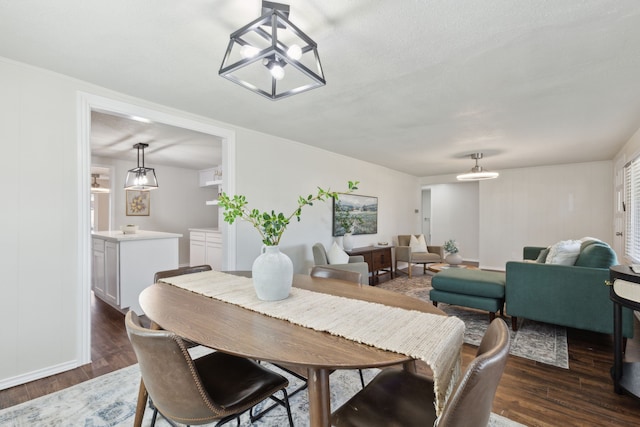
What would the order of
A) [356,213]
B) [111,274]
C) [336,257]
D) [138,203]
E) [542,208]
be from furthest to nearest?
[542,208] < [138,203] < [356,213] < [336,257] < [111,274]

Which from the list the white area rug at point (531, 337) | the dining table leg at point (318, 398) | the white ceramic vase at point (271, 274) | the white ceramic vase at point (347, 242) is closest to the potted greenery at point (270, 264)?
the white ceramic vase at point (271, 274)

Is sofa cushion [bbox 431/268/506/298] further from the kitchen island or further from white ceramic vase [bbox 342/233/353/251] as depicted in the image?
the kitchen island

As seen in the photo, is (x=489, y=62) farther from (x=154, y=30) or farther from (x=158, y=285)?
(x=158, y=285)

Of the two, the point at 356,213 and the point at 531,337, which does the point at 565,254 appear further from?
the point at 356,213

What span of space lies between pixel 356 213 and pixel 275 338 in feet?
14.7

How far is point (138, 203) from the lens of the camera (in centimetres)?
582

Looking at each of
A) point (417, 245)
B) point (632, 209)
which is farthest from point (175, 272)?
point (632, 209)

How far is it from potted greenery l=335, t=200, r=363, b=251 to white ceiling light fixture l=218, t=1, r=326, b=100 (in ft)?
10.0

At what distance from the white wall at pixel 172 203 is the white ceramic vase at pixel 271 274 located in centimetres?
507

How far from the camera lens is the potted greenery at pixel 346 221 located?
16.3 ft

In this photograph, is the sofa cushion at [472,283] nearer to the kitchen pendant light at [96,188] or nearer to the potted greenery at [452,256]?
the potted greenery at [452,256]

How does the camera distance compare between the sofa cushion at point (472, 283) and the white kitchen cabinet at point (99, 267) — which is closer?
the sofa cushion at point (472, 283)

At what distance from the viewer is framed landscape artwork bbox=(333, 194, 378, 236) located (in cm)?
507

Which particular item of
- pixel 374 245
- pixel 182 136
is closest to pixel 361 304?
pixel 182 136
